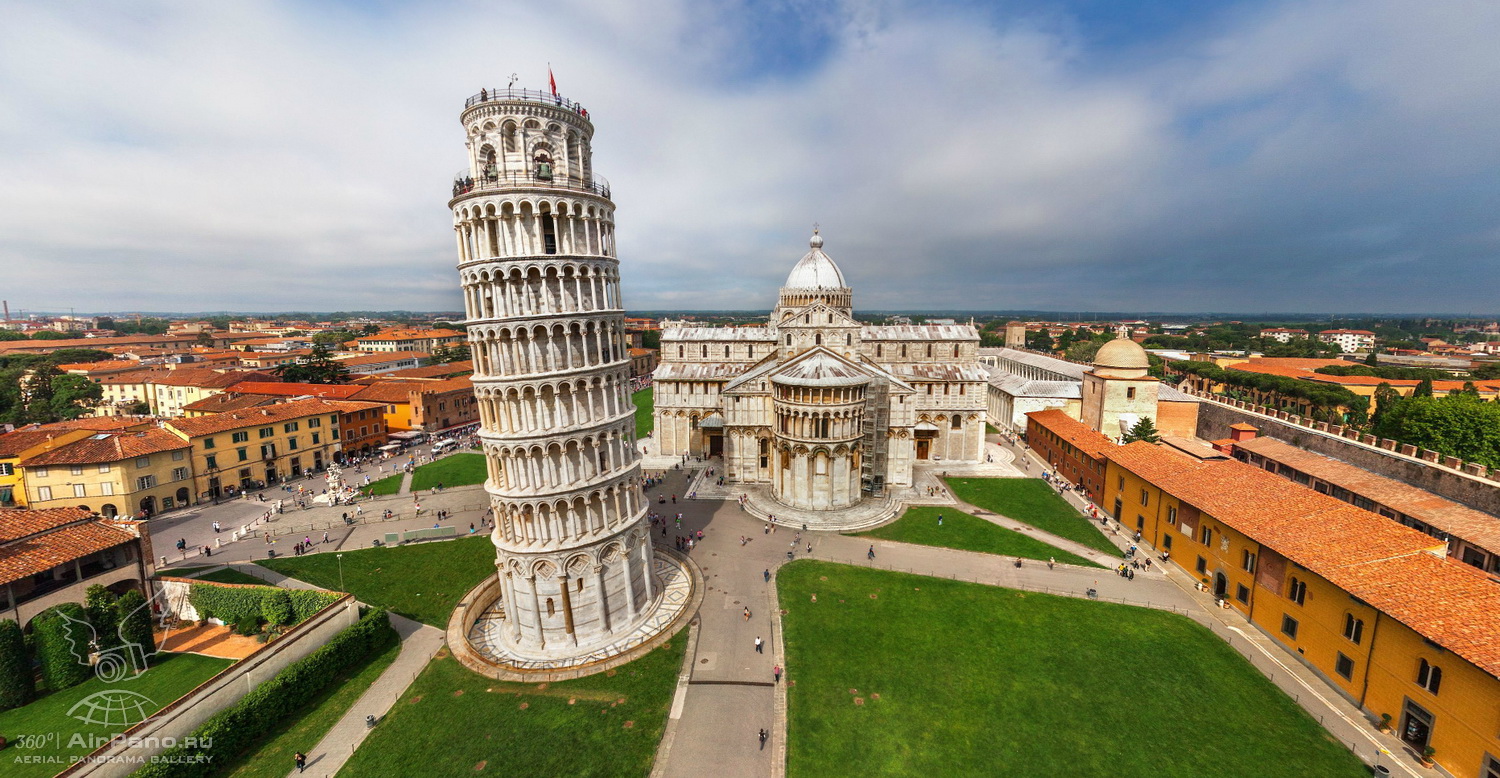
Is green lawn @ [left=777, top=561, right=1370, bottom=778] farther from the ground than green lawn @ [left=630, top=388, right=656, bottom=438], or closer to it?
closer to it

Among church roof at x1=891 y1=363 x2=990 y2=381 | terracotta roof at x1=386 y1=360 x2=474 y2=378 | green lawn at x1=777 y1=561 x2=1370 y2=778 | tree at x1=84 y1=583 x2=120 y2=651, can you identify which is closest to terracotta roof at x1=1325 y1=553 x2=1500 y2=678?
green lawn at x1=777 y1=561 x2=1370 y2=778

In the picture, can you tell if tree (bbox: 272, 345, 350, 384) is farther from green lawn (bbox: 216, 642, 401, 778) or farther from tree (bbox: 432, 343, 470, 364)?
green lawn (bbox: 216, 642, 401, 778)

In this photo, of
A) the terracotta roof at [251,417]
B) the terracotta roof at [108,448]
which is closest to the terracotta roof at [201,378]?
the terracotta roof at [251,417]

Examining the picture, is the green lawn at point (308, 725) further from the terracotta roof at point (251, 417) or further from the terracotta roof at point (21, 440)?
the terracotta roof at point (21, 440)

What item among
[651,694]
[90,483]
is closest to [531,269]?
[651,694]

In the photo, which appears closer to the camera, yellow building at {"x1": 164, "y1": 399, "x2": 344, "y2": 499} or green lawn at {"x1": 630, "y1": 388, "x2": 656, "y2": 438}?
yellow building at {"x1": 164, "y1": 399, "x2": 344, "y2": 499}

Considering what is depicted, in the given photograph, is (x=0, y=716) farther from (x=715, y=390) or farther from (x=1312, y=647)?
(x=1312, y=647)
